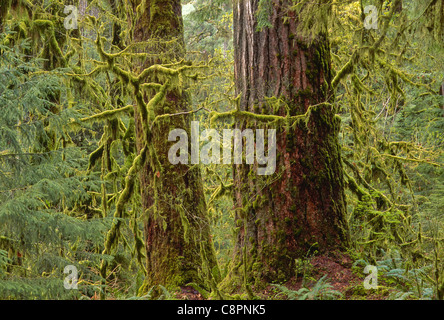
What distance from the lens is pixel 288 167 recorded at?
15.9ft

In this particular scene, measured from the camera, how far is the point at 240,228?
5.16 m

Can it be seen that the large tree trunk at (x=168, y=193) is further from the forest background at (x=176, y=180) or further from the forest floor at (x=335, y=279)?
the forest floor at (x=335, y=279)

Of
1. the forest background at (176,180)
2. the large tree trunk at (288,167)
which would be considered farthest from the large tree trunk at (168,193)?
the large tree trunk at (288,167)

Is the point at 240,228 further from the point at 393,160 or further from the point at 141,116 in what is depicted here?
the point at 393,160

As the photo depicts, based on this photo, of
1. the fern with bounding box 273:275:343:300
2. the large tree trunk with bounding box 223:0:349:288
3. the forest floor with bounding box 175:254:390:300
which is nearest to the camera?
the fern with bounding box 273:275:343:300

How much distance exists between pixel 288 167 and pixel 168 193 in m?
2.02

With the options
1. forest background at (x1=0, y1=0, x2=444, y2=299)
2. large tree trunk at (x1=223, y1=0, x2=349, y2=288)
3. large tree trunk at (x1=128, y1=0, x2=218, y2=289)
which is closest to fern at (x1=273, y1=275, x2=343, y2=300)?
forest background at (x1=0, y1=0, x2=444, y2=299)

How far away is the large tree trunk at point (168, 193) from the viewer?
19.4 feet

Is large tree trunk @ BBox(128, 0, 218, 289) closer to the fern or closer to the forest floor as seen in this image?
the forest floor

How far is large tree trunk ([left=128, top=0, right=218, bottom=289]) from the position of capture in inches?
233

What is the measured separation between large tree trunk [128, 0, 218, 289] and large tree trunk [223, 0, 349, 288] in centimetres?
105

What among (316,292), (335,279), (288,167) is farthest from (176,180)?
(316,292)

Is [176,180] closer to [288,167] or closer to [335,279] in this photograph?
[288,167]
